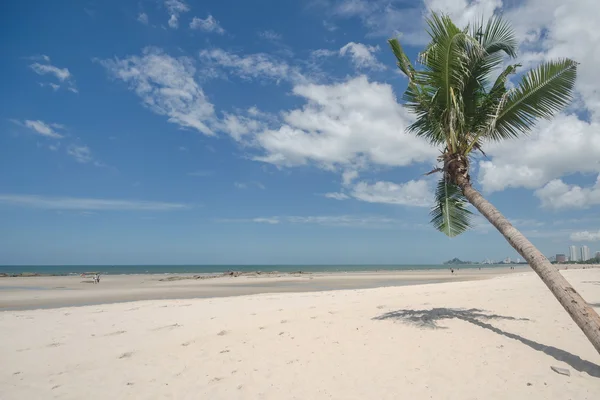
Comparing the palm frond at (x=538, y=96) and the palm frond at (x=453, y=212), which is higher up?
the palm frond at (x=538, y=96)

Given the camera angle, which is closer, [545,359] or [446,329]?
[545,359]

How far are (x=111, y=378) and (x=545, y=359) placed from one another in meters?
7.04

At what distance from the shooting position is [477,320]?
8.00 meters

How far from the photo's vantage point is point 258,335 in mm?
8289

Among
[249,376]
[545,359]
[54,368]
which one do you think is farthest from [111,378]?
[545,359]

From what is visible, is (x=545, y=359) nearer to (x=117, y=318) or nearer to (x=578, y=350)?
(x=578, y=350)

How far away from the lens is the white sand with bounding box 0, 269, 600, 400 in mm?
5141

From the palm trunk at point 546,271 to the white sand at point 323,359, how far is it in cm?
63

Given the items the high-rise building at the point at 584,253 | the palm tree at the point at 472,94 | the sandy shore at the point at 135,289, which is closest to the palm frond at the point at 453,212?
the palm tree at the point at 472,94

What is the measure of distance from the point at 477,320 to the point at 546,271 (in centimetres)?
269

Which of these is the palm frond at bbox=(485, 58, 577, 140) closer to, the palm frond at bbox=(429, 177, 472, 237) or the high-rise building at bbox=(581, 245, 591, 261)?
the palm frond at bbox=(429, 177, 472, 237)

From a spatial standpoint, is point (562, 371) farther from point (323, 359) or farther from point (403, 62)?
point (403, 62)

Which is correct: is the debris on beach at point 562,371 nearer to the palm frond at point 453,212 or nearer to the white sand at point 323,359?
the white sand at point 323,359

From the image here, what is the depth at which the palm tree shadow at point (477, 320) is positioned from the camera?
5.33 metres
